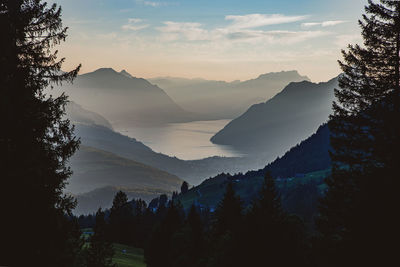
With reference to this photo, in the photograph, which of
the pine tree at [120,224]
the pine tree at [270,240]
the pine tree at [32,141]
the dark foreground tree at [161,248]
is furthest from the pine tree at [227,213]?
the pine tree at [120,224]

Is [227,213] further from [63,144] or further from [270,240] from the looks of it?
[63,144]

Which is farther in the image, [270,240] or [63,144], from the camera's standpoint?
[270,240]

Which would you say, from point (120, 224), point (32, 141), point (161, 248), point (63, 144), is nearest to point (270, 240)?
point (63, 144)

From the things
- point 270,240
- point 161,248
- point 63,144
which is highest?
point 63,144

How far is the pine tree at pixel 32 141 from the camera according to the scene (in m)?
17.3

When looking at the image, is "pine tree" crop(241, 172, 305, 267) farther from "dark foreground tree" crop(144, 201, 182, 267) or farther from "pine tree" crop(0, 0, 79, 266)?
"dark foreground tree" crop(144, 201, 182, 267)

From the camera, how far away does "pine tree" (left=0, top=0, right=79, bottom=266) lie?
17.3 m

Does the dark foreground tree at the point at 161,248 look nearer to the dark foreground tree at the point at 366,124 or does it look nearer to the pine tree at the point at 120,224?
the dark foreground tree at the point at 366,124

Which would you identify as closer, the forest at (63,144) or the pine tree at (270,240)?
the forest at (63,144)

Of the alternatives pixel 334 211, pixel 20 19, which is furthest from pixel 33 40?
pixel 334 211

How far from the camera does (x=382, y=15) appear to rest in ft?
84.0

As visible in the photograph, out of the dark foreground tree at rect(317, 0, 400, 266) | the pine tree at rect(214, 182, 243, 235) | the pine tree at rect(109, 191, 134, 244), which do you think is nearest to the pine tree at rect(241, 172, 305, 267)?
the dark foreground tree at rect(317, 0, 400, 266)

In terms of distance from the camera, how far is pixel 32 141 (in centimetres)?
1825

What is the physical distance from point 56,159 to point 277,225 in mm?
17789
